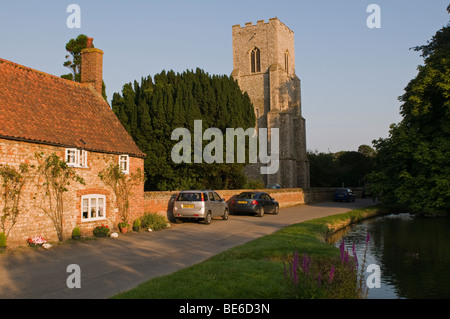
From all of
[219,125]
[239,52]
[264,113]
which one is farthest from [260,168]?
[219,125]

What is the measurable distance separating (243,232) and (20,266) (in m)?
9.28

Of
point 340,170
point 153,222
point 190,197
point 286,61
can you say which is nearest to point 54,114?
point 153,222

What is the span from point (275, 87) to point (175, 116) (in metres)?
30.8

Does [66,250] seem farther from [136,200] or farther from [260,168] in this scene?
[260,168]

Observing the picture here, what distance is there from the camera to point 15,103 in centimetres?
1438

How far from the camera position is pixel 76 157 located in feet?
50.6

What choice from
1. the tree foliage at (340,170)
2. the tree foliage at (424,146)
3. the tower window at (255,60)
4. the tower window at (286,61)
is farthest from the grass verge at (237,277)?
the tree foliage at (340,170)

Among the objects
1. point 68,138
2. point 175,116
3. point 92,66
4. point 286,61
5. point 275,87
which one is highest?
point 286,61

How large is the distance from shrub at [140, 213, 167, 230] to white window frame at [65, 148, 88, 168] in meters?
4.11

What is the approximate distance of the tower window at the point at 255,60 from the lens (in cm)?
5947

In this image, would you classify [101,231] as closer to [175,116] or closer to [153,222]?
[153,222]

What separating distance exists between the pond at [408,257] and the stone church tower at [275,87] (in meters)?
33.1

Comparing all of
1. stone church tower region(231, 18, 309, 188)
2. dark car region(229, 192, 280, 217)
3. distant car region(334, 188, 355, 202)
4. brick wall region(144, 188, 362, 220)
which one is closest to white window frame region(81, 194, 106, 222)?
brick wall region(144, 188, 362, 220)

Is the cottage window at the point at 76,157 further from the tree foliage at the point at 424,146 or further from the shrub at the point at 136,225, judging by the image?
the tree foliage at the point at 424,146
